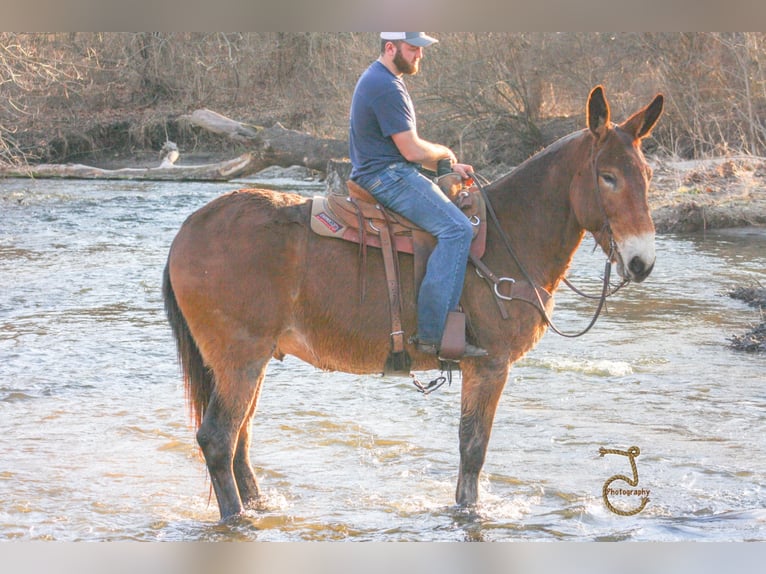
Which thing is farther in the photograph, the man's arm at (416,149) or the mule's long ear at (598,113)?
the man's arm at (416,149)

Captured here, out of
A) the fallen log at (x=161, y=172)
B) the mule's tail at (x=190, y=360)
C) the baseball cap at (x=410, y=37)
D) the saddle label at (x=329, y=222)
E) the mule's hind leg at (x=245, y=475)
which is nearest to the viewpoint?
the baseball cap at (x=410, y=37)

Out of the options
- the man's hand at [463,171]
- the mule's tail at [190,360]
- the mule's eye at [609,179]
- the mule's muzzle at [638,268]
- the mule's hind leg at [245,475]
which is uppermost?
the mule's eye at [609,179]

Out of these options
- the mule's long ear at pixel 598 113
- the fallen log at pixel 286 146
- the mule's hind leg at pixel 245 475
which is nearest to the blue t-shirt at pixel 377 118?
the mule's long ear at pixel 598 113

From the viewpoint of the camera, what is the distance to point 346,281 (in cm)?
540

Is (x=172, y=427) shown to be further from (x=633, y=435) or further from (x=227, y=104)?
(x=227, y=104)

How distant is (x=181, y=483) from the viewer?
6.27 meters

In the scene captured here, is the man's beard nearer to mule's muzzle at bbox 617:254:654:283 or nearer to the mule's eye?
the mule's eye

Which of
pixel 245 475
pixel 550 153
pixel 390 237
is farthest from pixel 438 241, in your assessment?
pixel 245 475

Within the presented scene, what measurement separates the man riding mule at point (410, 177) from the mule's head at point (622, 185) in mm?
722

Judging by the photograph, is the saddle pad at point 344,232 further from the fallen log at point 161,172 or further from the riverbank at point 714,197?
the fallen log at point 161,172

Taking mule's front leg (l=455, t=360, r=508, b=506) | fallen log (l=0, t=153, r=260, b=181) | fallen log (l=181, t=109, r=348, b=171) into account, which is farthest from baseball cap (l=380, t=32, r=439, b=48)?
fallen log (l=0, t=153, r=260, b=181)

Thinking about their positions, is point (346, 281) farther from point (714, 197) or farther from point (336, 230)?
point (714, 197)

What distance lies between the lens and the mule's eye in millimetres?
5219

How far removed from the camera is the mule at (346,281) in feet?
17.3
